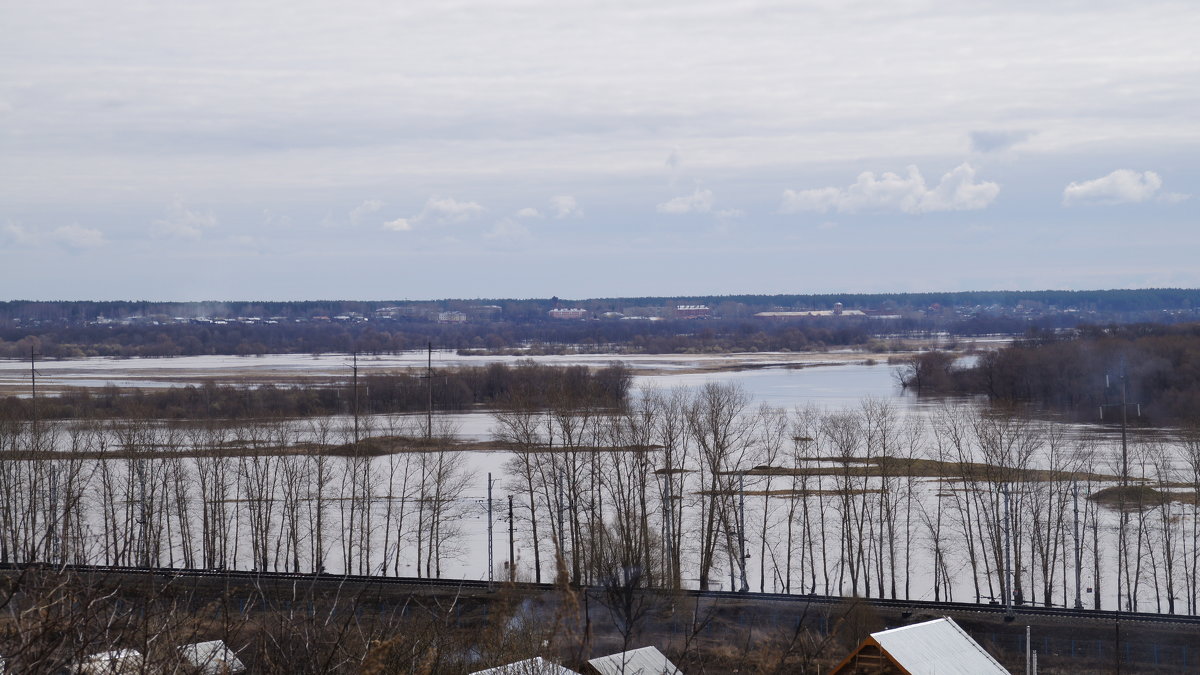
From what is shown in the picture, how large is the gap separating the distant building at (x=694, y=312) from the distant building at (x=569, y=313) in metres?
16.1

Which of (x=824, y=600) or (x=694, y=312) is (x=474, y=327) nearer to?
(x=694, y=312)

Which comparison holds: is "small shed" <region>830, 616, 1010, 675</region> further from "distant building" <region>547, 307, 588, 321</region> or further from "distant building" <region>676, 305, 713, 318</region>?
"distant building" <region>676, 305, 713, 318</region>

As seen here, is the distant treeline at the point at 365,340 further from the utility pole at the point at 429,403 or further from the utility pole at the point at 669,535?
the utility pole at the point at 669,535

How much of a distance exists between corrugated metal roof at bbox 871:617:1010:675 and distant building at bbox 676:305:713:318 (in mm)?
168468

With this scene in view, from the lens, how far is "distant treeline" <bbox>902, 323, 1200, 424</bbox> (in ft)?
125

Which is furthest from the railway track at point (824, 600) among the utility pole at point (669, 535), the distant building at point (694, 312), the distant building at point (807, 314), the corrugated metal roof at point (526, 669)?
the distant building at point (694, 312)

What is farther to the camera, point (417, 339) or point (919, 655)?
point (417, 339)

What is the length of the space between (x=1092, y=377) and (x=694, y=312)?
142 metres

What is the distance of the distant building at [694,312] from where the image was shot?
596ft

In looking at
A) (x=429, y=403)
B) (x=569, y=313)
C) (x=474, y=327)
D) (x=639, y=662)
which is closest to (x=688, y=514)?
(x=639, y=662)

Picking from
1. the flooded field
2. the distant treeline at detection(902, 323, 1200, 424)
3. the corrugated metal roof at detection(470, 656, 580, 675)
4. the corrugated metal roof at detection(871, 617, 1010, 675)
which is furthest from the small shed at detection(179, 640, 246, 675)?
the distant treeline at detection(902, 323, 1200, 424)

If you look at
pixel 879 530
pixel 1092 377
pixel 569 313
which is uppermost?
pixel 569 313

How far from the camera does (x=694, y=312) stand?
186250 millimetres

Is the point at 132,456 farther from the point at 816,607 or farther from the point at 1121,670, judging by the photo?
the point at 1121,670
